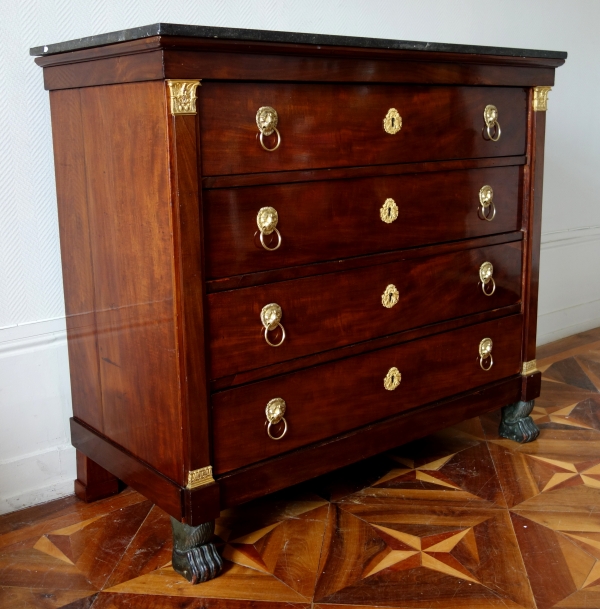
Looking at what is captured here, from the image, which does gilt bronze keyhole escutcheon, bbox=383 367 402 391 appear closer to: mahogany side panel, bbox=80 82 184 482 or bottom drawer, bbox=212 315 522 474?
bottom drawer, bbox=212 315 522 474

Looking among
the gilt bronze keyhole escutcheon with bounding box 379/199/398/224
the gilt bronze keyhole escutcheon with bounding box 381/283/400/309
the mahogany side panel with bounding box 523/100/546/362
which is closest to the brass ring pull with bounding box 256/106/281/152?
the gilt bronze keyhole escutcheon with bounding box 379/199/398/224

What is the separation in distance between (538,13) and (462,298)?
1.55 metres

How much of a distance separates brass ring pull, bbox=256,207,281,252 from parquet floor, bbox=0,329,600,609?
69 centimetres

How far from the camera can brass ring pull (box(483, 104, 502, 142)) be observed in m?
1.99

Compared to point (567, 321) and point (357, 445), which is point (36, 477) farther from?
point (567, 321)

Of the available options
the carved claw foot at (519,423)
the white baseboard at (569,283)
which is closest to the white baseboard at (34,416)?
the carved claw foot at (519,423)

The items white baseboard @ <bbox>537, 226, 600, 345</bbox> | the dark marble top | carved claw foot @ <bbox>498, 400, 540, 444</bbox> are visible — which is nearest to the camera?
the dark marble top

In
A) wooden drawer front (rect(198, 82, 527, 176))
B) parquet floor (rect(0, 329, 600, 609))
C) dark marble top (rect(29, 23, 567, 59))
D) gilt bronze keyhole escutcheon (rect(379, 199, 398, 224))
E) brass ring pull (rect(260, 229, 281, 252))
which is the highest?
dark marble top (rect(29, 23, 567, 59))

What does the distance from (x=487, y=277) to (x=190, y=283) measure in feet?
2.89

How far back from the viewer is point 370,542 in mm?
1837

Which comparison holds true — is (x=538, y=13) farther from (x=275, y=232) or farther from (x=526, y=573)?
(x=526, y=573)

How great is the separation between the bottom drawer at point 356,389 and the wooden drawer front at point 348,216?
251mm

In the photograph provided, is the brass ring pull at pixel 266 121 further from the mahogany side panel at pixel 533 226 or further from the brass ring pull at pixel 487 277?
the mahogany side panel at pixel 533 226

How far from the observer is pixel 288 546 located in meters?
1.83
